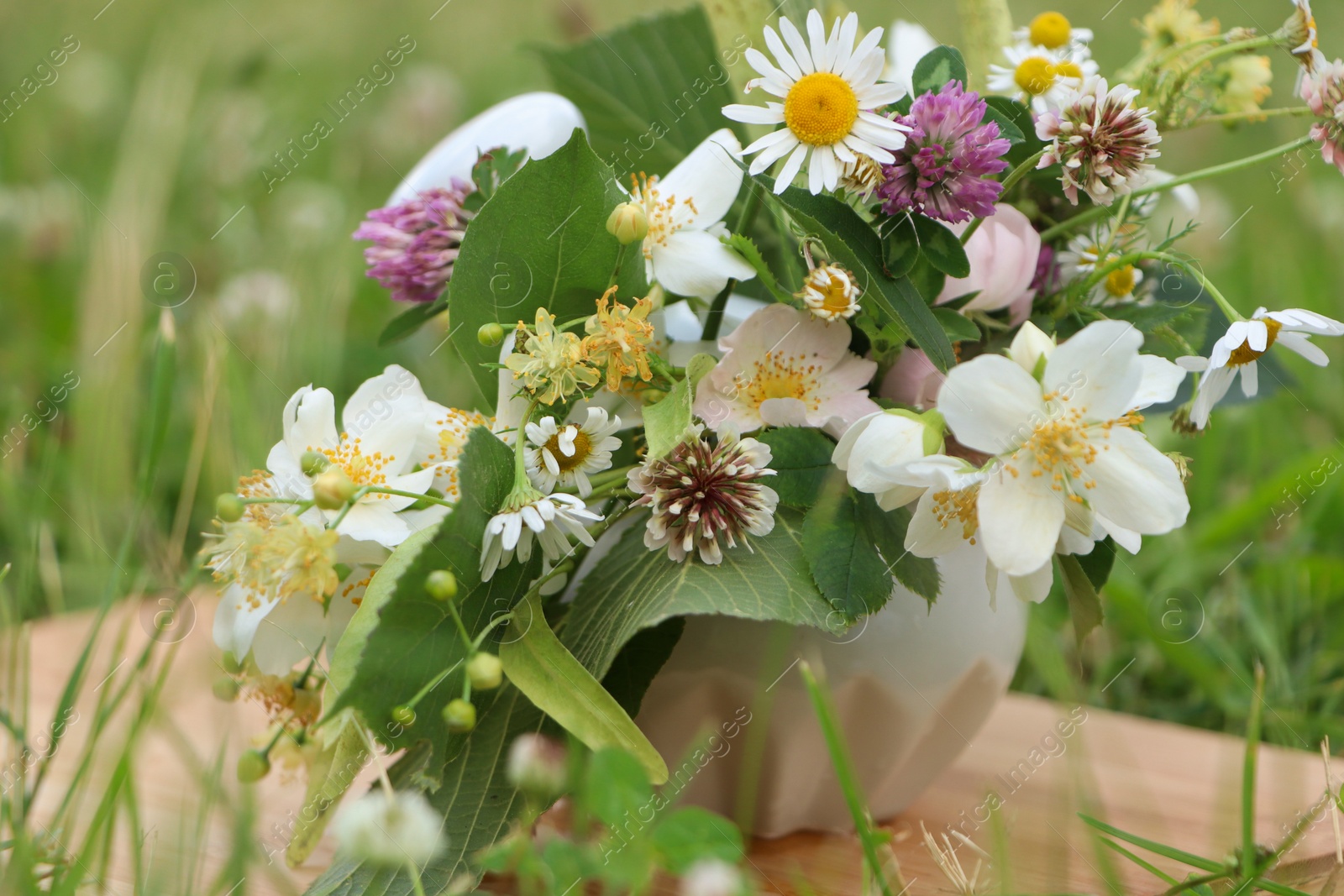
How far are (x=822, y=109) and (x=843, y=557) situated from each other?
135mm

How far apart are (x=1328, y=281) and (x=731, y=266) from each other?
3.64 feet

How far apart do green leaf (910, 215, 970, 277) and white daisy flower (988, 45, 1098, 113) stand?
0.06 metres

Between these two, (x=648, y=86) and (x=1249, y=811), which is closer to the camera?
(x=1249, y=811)

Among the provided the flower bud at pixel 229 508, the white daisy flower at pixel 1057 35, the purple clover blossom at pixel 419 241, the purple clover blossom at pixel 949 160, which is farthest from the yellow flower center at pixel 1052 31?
the flower bud at pixel 229 508

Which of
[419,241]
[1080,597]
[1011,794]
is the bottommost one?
[1011,794]

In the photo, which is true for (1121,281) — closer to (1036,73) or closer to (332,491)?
(1036,73)

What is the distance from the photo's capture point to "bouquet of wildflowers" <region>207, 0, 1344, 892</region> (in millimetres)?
293

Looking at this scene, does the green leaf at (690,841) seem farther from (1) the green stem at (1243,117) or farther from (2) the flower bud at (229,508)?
(1) the green stem at (1243,117)

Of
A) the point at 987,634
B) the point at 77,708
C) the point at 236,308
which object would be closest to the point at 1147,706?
the point at 987,634

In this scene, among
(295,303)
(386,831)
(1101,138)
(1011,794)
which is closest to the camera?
(386,831)

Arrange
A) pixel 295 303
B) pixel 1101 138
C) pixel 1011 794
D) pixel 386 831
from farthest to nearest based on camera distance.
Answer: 1. pixel 295 303
2. pixel 1011 794
3. pixel 1101 138
4. pixel 386 831

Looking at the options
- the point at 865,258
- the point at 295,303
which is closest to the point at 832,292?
the point at 865,258

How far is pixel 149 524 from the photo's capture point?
2.81 feet

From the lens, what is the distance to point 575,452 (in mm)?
324
